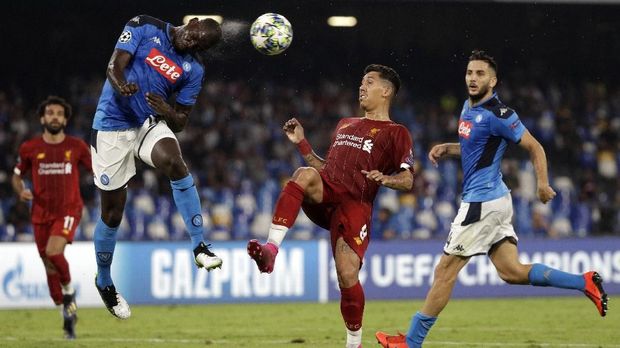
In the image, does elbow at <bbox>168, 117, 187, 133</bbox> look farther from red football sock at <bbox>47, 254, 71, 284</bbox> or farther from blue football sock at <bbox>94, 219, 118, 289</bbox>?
red football sock at <bbox>47, 254, 71, 284</bbox>

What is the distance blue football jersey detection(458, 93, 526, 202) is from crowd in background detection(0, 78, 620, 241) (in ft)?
30.4

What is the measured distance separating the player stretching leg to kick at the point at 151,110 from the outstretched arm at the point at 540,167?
8.45 ft

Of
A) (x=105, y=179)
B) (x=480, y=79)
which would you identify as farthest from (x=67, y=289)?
(x=480, y=79)

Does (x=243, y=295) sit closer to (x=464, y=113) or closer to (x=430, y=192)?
(x=430, y=192)

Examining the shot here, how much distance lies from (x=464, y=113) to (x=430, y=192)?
10905 millimetres

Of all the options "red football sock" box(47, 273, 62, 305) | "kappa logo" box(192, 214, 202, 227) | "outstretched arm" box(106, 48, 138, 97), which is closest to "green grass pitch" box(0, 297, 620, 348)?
"red football sock" box(47, 273, 62, 305)

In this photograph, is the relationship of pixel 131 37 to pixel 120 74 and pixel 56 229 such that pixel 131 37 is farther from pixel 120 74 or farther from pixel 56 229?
pixel 56 229

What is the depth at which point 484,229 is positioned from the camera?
879 centimetres

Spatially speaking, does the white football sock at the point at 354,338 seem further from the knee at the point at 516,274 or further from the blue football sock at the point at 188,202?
the blue football sock at the point at 188,202

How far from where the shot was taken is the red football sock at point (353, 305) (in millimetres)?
8625

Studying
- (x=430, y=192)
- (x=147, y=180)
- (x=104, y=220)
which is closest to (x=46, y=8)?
(x=147, y=180)

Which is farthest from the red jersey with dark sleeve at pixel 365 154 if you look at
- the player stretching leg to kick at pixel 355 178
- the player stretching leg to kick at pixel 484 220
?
the player stretching leg to kick at pixel 484 220

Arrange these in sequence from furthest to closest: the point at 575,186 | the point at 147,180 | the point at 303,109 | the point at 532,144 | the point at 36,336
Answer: the point at 303,109
the point at 575,186
the point at 147,180
the point at 36,336
the point at 532,144

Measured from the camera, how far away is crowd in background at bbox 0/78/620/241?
19.0m
